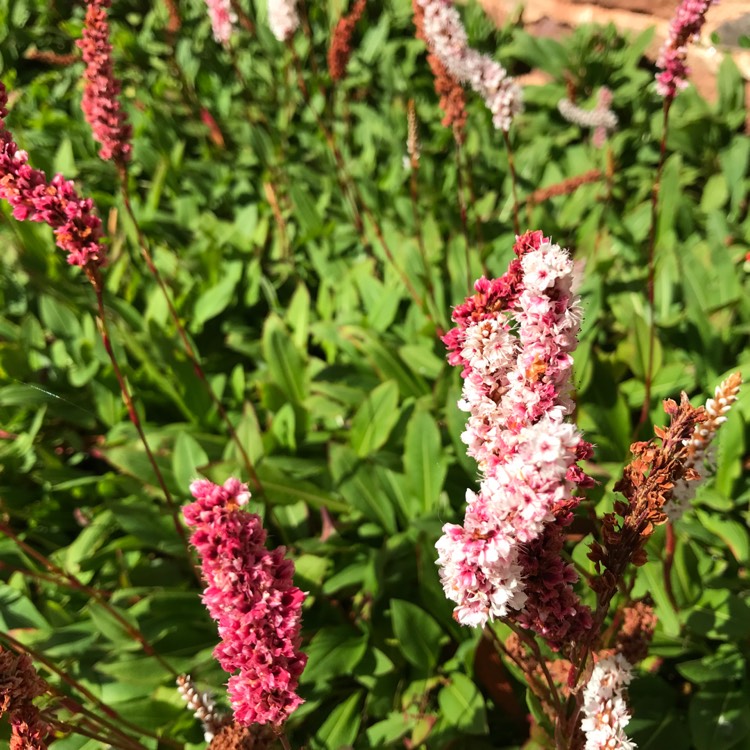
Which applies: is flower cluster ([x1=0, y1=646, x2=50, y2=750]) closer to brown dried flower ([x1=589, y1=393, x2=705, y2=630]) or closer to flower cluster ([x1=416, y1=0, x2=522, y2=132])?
brown dried flower ([x1=589, y1=393, x2=705, y2=630])

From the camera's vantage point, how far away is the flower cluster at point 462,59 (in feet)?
7.80

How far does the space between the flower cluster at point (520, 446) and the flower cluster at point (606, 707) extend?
220 millimetres

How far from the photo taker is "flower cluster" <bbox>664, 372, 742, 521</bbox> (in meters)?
1.28

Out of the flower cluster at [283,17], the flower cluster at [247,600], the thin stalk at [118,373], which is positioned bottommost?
the flower cluster at [247,600]

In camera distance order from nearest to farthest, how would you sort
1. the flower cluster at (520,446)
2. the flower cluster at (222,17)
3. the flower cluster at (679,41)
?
1. the flower cluster at (520,446)
2. the flower cluster at (679,41)
3. the flower cluster at (222,17)

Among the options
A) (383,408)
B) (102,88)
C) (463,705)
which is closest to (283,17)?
(102,88)

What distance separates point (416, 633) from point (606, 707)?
104cm

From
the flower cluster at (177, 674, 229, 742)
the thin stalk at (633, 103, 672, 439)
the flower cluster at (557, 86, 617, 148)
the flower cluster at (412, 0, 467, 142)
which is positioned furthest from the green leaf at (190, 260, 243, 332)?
the flower cluster at (177, 674, 229, 742)

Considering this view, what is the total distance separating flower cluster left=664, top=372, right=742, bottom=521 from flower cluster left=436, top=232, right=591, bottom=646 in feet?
0.89

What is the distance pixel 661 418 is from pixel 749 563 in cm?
61

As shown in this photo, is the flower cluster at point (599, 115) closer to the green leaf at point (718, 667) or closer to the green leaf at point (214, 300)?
the green leaf at point (214, 300)

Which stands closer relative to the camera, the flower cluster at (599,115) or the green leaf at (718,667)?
the green leaf at (718,667)

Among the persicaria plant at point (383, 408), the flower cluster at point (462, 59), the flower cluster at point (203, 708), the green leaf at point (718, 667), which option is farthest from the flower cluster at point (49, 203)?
the green leaf at point (718, 667)

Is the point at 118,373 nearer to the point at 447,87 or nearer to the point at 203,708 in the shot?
the point at 203,708
